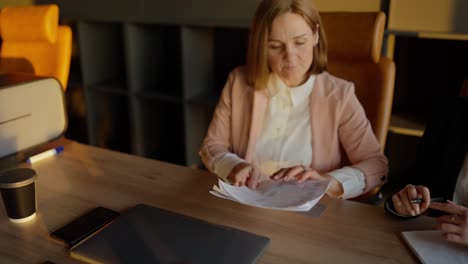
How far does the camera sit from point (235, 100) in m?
1.43

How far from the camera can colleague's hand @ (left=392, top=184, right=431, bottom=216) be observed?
92 cm

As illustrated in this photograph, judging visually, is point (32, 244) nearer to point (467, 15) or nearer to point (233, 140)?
point (233, 140)

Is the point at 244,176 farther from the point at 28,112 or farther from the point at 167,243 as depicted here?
the point at 28,112

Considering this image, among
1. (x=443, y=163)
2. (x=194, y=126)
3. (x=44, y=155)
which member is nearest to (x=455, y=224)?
(x=443, y=163)

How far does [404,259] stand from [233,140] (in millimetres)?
749

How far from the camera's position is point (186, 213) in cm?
96

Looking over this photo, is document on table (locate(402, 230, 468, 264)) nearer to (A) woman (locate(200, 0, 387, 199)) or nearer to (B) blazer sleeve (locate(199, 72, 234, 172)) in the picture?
(A) woman (locate(200, 0, 387, 199))

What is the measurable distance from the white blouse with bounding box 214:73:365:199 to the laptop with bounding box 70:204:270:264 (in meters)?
0.49

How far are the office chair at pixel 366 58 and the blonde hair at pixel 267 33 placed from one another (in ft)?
0.50

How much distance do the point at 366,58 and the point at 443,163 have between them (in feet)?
1.57

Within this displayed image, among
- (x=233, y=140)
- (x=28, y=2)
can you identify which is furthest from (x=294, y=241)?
(x=28, y=2)

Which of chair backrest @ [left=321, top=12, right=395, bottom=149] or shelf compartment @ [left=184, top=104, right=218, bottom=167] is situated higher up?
chair backrest @ [left=321, top=12, right=395, bottom=149]

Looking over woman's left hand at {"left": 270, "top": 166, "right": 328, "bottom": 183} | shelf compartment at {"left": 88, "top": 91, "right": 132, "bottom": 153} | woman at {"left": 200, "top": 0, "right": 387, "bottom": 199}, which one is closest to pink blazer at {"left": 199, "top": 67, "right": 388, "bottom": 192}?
woman at {"left": 200, "top": 0, "right": 387, "bottom": 199}

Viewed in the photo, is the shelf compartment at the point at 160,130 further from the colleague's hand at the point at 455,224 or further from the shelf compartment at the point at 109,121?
the colleague's hand at the point at 455,224
